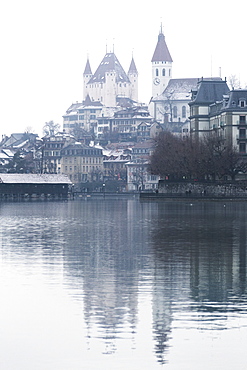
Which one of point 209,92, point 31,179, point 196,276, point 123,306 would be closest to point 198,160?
point 209,92

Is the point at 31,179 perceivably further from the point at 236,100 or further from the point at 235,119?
the point at 236,100

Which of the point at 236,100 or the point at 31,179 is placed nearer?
the point at 236,100

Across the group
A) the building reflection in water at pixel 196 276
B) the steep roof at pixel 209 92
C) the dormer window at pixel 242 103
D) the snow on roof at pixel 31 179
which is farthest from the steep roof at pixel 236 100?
the building reflection in water at pixel 196 276

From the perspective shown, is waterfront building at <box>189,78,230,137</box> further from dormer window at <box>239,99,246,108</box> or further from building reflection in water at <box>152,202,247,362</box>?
building reflection in water at <box>152,202,247,362</box>

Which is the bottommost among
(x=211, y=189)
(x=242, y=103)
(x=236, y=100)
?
(x=211, y=189)

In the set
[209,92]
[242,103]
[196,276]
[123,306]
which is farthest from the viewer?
[209,92]

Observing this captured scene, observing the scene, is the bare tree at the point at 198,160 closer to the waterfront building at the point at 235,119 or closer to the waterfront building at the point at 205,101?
the waterfront building at the point at 235,119

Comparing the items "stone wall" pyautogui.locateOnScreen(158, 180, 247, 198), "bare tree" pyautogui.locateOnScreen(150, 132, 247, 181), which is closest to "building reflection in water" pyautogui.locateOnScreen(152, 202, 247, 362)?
"stone wall" pyautogui.locateOnScreen(158, 180, 247, 198)

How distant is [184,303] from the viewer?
66.1ft

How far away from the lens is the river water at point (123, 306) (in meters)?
15.0

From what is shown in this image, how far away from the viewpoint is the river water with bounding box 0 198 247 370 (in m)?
15.0

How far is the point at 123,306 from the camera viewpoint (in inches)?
775

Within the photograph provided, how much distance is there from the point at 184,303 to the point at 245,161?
107649mm

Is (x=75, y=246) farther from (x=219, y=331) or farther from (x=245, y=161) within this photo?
(x=245, y=161)
